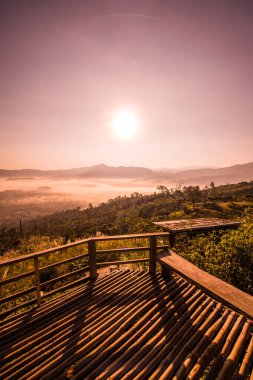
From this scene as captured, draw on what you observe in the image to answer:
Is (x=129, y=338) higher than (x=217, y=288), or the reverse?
(x=217, y=288)

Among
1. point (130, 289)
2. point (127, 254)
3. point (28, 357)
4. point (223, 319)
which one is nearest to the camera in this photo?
point (28, 357)

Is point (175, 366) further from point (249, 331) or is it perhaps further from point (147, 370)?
point (249, 331)

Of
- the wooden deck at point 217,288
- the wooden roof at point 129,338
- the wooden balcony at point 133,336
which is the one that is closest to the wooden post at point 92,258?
the wooden balcony at point 133,336

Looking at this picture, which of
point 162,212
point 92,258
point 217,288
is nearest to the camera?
point 217,288

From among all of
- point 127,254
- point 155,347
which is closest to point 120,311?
point 155,347

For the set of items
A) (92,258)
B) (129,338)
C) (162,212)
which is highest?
(92,258)

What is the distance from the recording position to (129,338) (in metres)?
3.62

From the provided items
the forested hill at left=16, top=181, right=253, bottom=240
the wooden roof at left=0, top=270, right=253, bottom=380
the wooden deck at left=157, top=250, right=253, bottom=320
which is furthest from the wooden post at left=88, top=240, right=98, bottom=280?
the forested hill at left=16, top=181, right=253, bottom=240

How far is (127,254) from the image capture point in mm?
10633

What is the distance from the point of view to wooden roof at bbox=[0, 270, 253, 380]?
9.94ft

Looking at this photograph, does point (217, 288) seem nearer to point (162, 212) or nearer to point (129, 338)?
point (129, 338)

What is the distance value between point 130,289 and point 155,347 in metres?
1.83

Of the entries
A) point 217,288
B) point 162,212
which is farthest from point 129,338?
point 162,212

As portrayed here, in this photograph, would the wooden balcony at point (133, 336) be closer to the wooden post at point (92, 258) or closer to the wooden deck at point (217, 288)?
the wooden deck at point (217, 288)
